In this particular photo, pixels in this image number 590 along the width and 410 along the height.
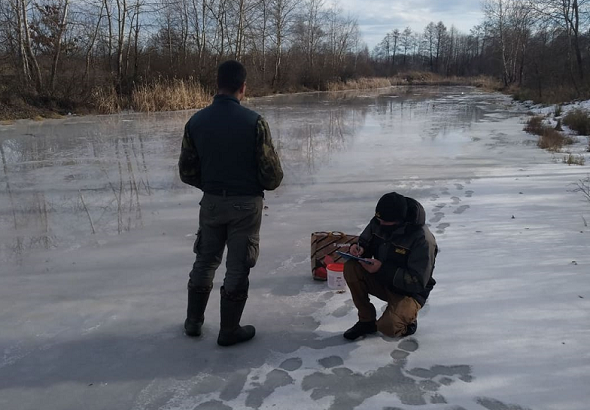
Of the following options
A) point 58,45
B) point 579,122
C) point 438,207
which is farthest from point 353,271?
point 58,45

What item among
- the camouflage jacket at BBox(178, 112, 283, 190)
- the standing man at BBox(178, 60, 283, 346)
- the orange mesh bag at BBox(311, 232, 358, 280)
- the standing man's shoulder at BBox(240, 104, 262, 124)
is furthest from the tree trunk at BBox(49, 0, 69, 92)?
the standing man's shoulder at BBox(240, 104, 262, 124)

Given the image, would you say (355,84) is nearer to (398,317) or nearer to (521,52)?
(521,52)

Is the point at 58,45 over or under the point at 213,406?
over

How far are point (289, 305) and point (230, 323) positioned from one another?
70 centimetres

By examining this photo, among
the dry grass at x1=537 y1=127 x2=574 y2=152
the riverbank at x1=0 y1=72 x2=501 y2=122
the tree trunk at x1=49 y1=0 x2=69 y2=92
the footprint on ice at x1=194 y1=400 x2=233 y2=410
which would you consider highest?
the tree trunk at x1=49 y1=0 x2=69 y2=92

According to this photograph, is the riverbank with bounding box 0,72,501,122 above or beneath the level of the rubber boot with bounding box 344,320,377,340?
above

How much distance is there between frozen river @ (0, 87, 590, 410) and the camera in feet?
8.38

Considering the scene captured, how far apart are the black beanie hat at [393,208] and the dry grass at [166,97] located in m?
19.5

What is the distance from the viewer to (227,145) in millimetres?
2777

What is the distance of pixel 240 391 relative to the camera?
256 cm

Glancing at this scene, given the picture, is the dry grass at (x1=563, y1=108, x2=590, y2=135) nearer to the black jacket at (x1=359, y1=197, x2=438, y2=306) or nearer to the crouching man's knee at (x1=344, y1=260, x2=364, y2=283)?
the black jacket at (x1=359, y1=197, x2=438, y2=306)

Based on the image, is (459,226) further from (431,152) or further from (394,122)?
(394,122)

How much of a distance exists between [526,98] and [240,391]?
97.1 feet

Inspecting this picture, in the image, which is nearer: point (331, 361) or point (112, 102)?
point (331, 361)
